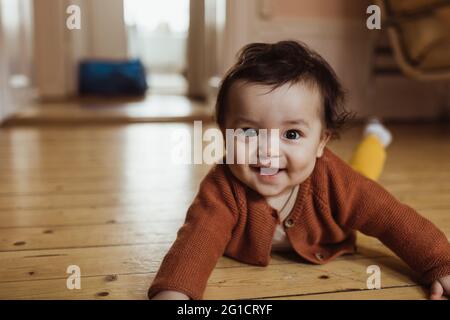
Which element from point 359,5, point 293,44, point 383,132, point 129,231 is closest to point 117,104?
point 359,5

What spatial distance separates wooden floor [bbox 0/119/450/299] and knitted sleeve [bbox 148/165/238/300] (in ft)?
0.17

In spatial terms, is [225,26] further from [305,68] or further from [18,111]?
[305,68]

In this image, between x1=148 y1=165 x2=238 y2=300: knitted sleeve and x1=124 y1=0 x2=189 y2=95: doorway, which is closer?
x1=148 y1=165 x2=238 y2=300: knitted sleeve

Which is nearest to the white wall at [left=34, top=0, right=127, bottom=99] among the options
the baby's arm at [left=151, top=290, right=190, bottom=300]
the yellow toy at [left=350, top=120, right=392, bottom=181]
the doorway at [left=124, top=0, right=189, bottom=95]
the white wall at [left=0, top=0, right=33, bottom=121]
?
the doorway at [left=124, top=0, right=189, bottom=95]

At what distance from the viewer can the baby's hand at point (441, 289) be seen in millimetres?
671

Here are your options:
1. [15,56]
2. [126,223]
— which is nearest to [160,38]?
[15,56]

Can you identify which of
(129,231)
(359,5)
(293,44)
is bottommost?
(129,231)

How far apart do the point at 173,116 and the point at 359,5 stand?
1.05 metres

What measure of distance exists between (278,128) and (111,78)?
306 centimetres

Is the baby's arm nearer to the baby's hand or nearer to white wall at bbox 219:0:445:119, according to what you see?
the baby's hand

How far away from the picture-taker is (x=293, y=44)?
2.35 feet

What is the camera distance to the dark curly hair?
0.67m

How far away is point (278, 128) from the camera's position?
68 centimetres

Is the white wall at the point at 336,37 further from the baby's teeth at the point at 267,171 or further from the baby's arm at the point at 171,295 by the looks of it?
the baby's arm at the point at 171,295
